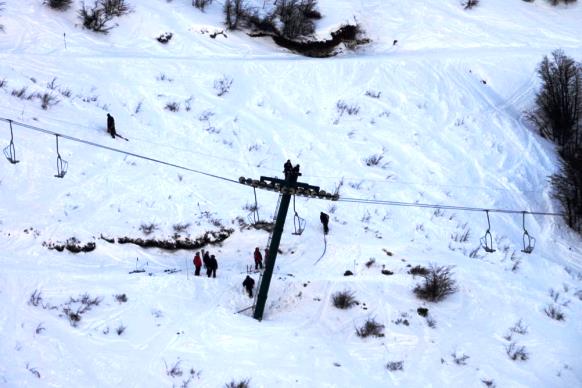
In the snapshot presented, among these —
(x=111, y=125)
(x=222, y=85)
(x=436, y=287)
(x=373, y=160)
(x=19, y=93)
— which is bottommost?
(x=436, y=287)

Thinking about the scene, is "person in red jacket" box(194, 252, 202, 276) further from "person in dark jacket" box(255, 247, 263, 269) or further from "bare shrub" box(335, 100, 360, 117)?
"bare shrub" box(335, 100, 360, 117)

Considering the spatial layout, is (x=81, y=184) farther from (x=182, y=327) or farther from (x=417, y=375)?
(x=417, y=375)

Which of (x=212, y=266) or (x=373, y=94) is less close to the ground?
(x=373, y=94)

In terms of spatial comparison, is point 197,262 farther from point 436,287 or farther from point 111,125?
point 111,125

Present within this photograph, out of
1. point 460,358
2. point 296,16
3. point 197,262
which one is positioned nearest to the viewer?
point 460,358

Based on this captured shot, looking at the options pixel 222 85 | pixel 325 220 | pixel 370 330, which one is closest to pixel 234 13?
pixel 222 85

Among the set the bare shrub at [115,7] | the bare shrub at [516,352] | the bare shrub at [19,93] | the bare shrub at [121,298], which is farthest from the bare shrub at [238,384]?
the bare shrub at [115,7]
